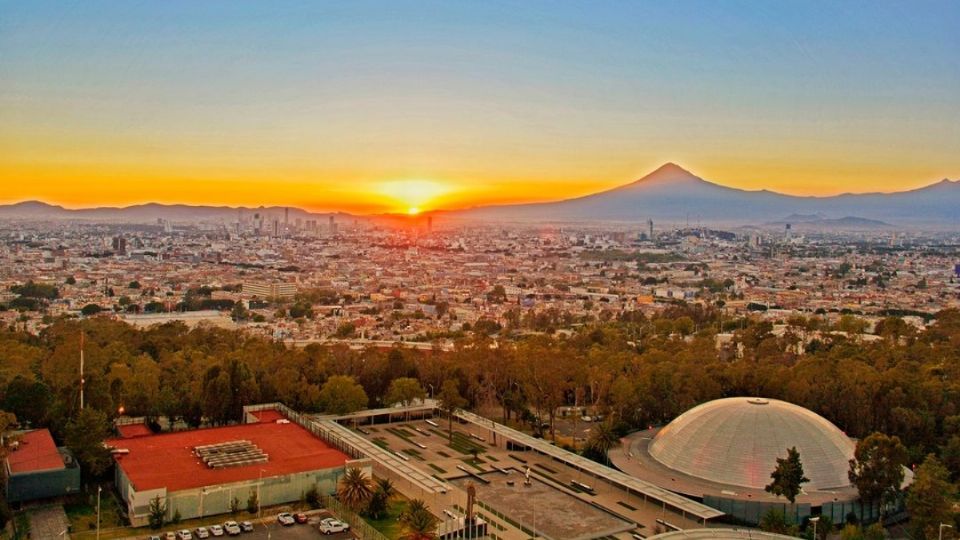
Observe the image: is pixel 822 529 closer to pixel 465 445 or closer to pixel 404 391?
pixel 465 445

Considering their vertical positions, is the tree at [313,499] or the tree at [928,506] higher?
the tree at [928,506]

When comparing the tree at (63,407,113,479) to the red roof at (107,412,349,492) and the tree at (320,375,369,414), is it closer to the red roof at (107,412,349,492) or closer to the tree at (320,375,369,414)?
the red roof at (107,412,349,492)

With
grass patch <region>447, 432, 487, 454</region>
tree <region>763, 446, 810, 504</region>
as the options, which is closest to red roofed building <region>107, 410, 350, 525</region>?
grass patch <region>447, 432, 487, 454</region>

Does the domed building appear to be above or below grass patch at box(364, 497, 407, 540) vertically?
above

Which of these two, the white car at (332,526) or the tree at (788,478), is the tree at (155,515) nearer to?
the white car at (332,526)

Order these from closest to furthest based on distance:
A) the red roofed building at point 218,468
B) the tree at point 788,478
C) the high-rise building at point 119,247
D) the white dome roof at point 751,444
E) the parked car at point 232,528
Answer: the parked car at point 232,528
the red roofed building at point 218,468
the tree at point 788,478
the white dome roof at point 751,444
the high-rise building at point 119,247

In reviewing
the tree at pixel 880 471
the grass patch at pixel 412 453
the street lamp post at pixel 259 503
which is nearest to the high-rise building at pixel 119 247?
the grass patch at pixel 412 453
